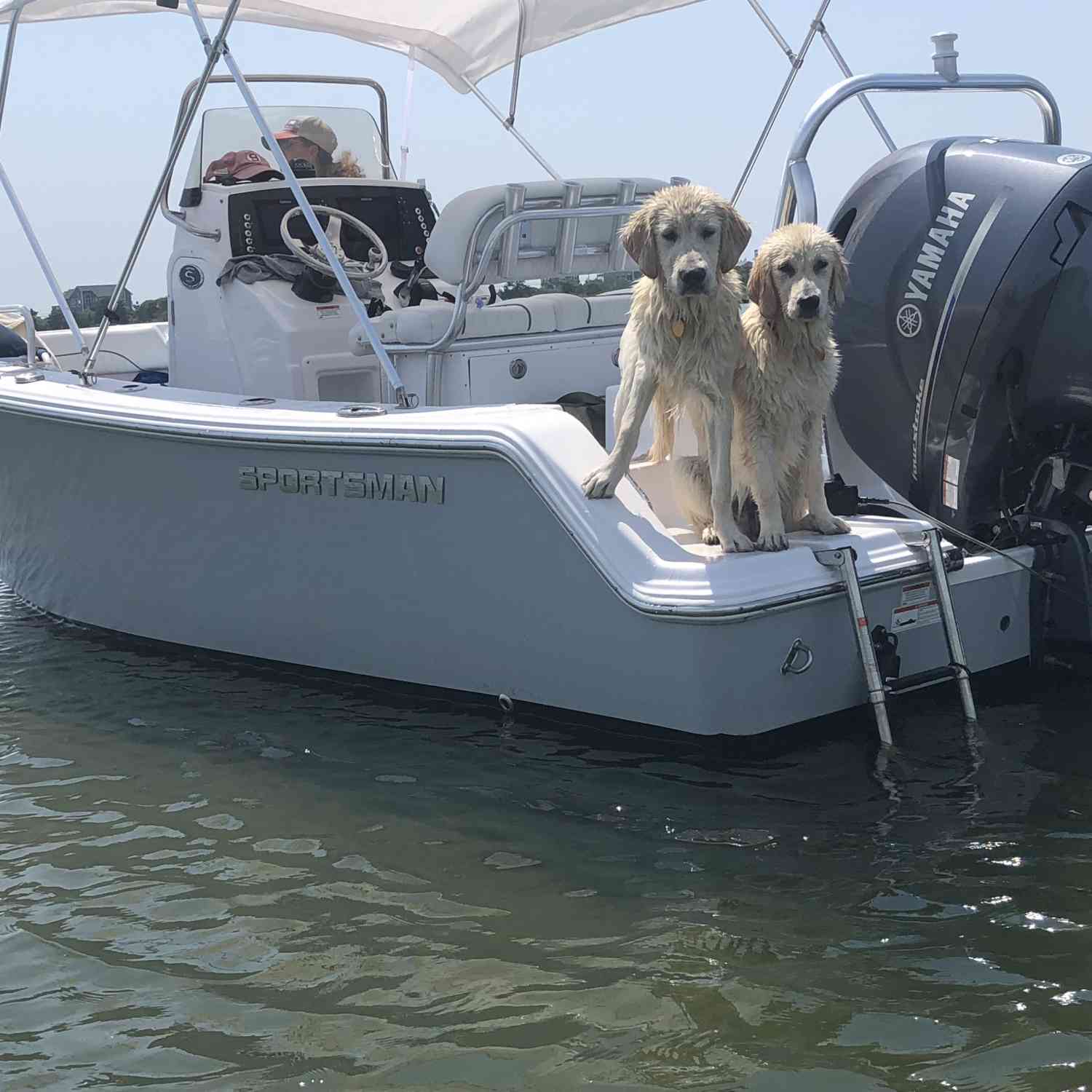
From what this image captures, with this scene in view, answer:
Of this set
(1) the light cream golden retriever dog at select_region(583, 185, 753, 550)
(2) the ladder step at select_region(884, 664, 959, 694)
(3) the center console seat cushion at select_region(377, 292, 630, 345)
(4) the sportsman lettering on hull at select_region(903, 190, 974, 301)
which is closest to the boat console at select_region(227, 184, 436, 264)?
(3) the center console seat cushion at select_region(377, 292, 630, 345)

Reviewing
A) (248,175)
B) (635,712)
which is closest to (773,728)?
(635,712)

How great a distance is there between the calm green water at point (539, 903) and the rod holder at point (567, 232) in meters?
1.78

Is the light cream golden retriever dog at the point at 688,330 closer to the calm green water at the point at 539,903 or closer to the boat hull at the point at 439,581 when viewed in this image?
the boat hull at the point at 439,581

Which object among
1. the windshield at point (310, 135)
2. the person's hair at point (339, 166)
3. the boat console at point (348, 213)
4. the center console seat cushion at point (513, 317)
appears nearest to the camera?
the center console seat cushion at point (513, 317)

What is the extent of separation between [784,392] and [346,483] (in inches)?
59.0

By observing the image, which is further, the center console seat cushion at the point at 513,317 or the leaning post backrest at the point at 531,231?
the center console seat cushion at the point at 513,317

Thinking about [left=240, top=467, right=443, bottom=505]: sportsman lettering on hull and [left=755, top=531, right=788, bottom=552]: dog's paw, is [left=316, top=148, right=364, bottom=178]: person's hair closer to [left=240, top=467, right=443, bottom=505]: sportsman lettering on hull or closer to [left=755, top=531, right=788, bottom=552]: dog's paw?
[left=240, top=467, right=443, bottom=505]: sportsman lettering on hull

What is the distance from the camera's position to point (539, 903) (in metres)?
3.51

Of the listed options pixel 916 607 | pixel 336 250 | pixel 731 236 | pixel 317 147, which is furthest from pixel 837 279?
pixel 317 147

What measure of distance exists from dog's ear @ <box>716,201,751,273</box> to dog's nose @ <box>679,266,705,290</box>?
0.18 m

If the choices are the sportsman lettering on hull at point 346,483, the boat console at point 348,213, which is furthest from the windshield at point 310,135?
the sportsman lettering on hull at point 346,483

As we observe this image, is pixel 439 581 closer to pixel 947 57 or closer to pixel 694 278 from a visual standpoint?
pixel 694 278

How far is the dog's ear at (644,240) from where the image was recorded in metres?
4.08

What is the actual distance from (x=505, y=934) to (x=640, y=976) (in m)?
0.38
